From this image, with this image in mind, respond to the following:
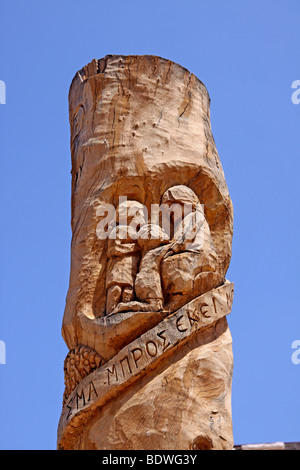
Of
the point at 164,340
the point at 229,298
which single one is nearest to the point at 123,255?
the point at 164,340

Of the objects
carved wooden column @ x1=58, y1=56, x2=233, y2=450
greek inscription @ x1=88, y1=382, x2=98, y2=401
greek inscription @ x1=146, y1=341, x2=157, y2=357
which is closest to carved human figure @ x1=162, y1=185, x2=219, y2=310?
carved wooden column @ x1=58, y1=56, x2=233, y2=450

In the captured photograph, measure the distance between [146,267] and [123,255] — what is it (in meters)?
0.31

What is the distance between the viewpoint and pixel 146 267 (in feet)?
26.0

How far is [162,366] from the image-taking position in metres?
7.59

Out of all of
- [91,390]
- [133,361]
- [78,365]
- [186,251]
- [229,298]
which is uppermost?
[186,251]

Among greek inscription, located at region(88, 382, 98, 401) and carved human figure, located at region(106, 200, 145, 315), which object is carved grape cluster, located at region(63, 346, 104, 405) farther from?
carved human figure, located at region(106, 200, 145, 315)

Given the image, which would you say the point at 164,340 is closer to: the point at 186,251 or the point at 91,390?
the point at 91,390

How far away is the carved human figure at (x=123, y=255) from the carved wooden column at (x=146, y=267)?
12 mm

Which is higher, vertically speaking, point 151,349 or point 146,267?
point 146,267

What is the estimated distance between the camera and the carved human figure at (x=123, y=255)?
26.0 ft

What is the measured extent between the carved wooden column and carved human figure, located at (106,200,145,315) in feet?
0.04

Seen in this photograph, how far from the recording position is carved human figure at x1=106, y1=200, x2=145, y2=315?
791 centimetres

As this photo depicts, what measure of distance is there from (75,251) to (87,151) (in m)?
1.05
